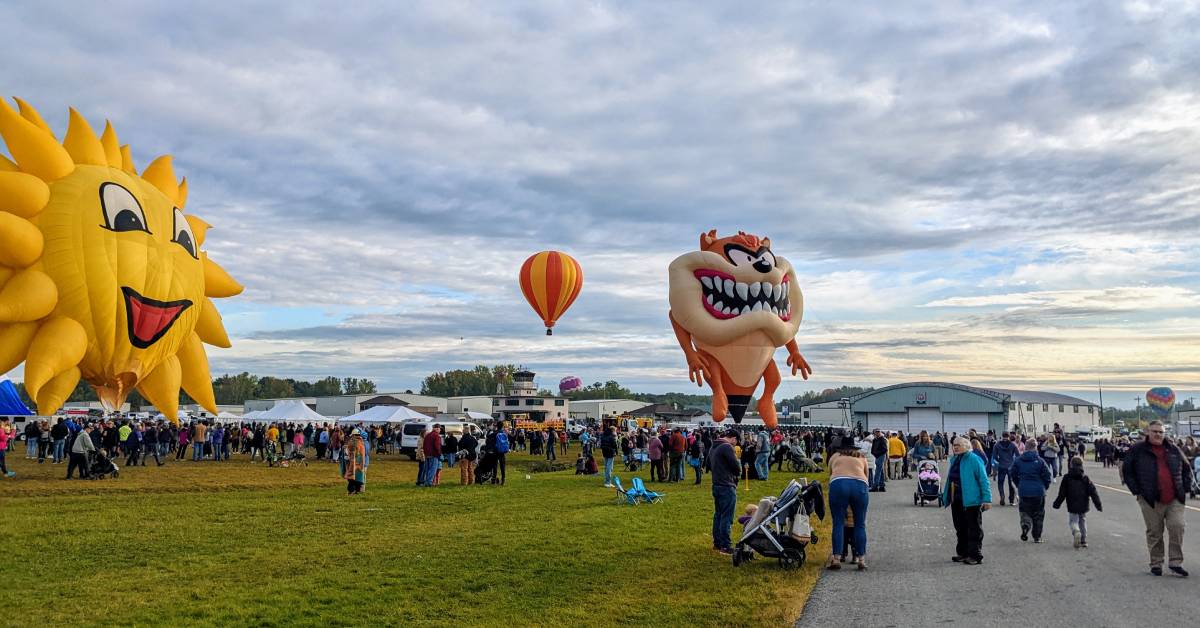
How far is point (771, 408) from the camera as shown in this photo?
32.6 m

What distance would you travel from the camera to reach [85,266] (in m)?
10.2

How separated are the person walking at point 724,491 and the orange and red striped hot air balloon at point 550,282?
20035mm

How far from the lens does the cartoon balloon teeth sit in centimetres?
977

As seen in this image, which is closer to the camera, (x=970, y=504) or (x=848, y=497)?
(x=848, y=497)

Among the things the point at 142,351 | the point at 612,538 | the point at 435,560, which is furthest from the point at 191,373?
the point at 612,538

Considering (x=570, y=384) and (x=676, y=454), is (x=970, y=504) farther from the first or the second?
(x=570, y=384)

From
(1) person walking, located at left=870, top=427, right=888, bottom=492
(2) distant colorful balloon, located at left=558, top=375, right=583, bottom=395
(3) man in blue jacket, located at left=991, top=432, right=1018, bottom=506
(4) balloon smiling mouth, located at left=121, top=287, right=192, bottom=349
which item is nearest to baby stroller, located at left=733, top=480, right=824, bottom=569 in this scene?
(4) balloon smiling mouth, located at left=121, top=287, right=192, bottom=349

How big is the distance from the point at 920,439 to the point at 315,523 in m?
14.9

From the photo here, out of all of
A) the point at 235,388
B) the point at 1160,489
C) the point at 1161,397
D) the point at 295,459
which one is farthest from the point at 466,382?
the point at 1160,489

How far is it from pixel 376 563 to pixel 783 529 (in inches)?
185

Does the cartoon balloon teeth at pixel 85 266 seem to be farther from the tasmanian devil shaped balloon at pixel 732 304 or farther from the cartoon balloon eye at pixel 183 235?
the tasmanian devil shaped balloon at pixel 732 304

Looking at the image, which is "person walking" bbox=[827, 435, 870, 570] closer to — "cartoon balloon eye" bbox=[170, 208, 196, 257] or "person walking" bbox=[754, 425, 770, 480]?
"cartoon balloon eye" bbox=[170, 208, 196, 257]

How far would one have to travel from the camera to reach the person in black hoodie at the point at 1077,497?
36.0 ft

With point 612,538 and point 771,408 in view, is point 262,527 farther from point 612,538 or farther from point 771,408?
point 771,408
